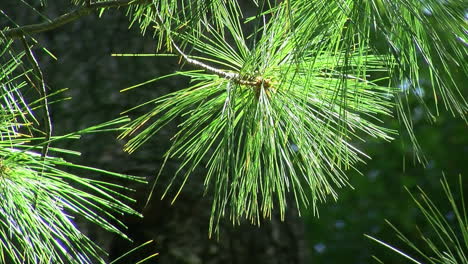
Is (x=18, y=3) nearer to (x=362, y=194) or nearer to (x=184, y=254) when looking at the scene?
(x=184, y=254)

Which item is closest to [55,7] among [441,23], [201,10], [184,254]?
[184,254]

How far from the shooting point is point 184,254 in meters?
1.37

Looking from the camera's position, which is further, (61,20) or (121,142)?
(121,142)

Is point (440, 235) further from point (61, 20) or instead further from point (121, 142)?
point (61, 20)

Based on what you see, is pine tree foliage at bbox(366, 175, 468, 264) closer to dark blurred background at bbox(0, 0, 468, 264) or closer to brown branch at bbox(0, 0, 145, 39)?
dark blurred background at bbox(0, 0, 468, 264)

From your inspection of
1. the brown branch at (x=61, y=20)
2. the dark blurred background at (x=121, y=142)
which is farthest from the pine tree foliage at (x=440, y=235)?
the brown branch at (x=61, y=20)

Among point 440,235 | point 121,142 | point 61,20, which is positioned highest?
point 61,20

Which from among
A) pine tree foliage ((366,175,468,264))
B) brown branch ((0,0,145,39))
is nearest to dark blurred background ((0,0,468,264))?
pine tree foliage ((366,175,468,264))

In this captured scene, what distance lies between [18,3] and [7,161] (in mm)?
653

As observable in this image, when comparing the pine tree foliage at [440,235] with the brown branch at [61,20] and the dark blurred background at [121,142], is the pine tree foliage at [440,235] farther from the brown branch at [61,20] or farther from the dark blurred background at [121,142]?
the brown branch at [61,20]

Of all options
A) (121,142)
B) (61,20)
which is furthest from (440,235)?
(61,20)

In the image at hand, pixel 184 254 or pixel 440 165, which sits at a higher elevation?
pixel 184 254

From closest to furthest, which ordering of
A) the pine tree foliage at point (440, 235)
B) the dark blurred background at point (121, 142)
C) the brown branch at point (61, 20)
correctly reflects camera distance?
the pine tree foliage at point (440, 235) → the brown branch at point (61, 20) → the dark blurred background at point (121, 142)

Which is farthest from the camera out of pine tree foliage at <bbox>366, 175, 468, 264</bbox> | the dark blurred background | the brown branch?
the dark blurred background
